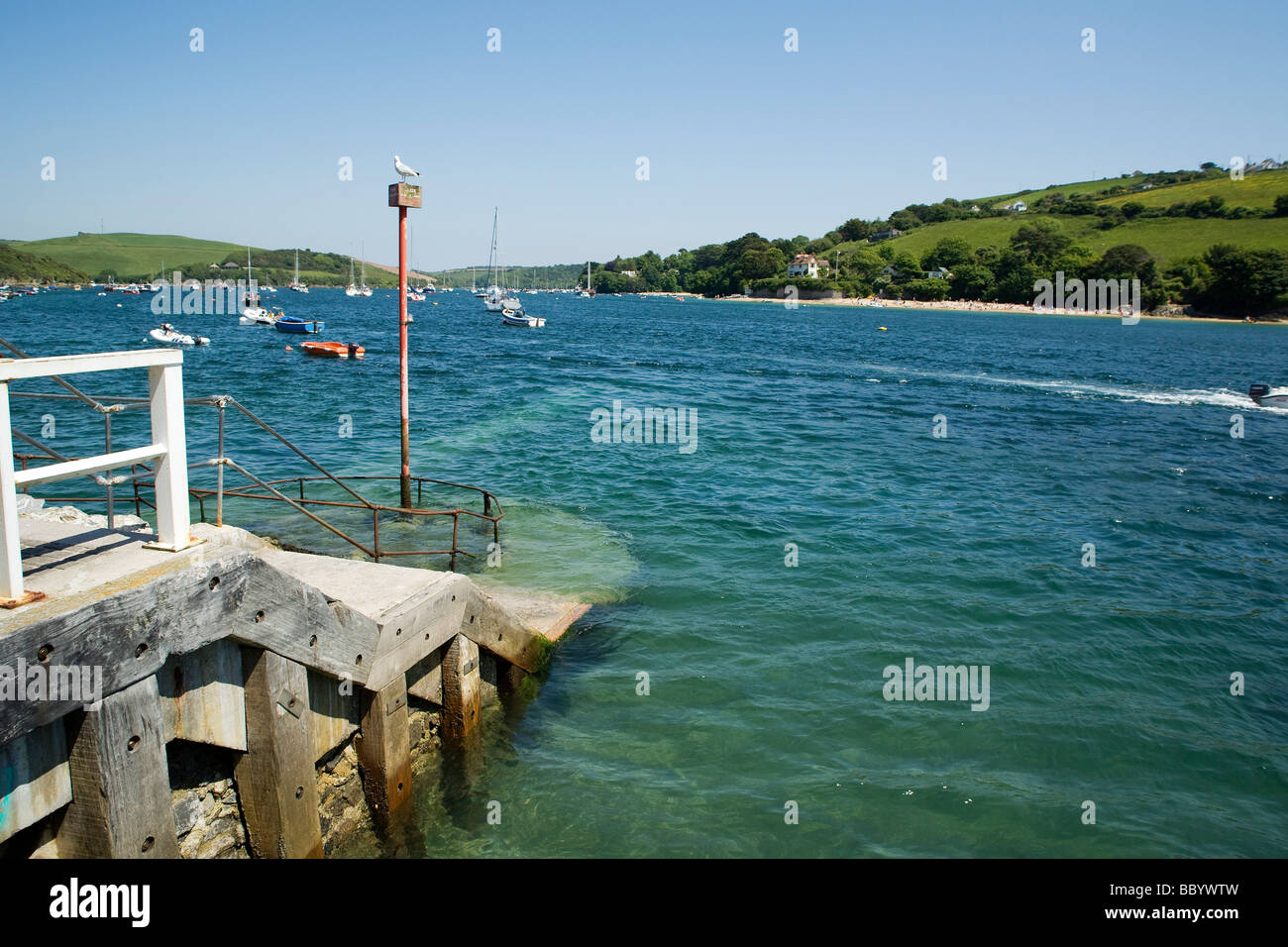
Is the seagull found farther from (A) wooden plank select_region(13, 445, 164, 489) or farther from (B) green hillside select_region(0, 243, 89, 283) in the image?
(B) green hillside select_region(0, 243, 89, 283)

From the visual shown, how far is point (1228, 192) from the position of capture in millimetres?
168625

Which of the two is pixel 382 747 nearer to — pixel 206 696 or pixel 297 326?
pixel 206 696

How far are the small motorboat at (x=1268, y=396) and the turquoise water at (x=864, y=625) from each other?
250 inches

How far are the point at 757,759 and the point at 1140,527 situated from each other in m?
14.6

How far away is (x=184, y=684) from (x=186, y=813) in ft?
3.65

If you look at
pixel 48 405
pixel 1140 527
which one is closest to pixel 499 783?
pixel 1140 527

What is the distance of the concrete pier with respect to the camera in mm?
4316

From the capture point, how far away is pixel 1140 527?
19.4m

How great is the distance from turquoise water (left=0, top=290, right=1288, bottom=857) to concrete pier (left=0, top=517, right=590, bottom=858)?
4.47ft
